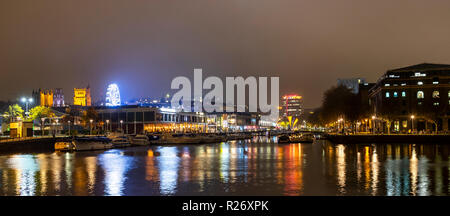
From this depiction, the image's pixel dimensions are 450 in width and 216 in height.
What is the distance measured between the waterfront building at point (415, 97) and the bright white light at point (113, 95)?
346 ft

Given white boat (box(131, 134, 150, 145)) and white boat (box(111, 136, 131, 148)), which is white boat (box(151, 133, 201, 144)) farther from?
white boat (box(111, 136, 131, 148))

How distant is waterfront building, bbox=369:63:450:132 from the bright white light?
105335 mm

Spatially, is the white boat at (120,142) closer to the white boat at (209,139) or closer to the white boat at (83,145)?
the white boat at (83,145)

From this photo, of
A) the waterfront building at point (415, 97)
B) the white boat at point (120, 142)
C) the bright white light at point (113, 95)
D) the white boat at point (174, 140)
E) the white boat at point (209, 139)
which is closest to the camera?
the white boat at point (120, 142)

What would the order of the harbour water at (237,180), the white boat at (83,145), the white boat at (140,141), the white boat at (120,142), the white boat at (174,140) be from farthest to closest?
the white boat at (174,140) → the white boat at (140,141) → the white boat at (120,142) → the white boat at (83,145) → the harbour water at (237,180)

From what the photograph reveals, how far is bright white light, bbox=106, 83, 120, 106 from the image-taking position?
179450 millimetres

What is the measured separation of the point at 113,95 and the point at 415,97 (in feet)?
381

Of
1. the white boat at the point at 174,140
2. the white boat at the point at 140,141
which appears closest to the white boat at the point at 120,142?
the white boat at the point at 140,141

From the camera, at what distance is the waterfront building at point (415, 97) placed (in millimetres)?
108438

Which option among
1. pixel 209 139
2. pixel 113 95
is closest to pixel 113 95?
pixel 113 95

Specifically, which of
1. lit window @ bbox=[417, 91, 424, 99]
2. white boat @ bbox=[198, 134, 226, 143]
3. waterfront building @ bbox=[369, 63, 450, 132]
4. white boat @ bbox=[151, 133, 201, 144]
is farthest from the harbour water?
lit window @ bbox=[417, 91, 424, 99]

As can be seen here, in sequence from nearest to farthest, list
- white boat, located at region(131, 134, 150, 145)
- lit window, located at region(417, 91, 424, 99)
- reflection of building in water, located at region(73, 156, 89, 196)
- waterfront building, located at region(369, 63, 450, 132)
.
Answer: reflection of building in water, located at region(73, 156, 89, 196), white boat, located at region(131, 134, 150, 145), waterfront building, located at region(369, 63, 450, 132), lit window, located at region(417, 91, 424, 99)
